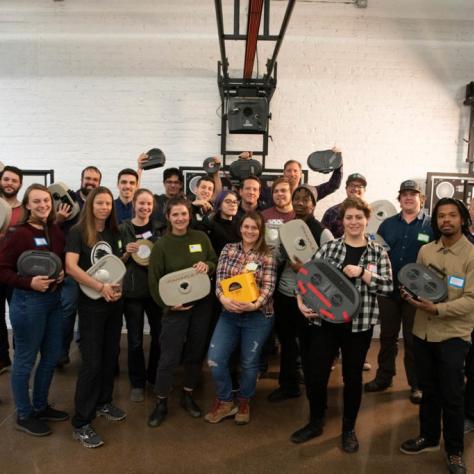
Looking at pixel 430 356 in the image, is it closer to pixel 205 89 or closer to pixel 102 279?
pixel 102 279

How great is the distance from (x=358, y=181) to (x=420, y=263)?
1337mm

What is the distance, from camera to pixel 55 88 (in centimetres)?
471

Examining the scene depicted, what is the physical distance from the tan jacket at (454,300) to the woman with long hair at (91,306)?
1787mm

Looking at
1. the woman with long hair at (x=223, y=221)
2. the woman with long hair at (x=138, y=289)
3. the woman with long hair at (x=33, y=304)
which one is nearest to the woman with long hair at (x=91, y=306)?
the woman with long hair at (x=33, y=304)

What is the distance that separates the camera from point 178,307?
259 cm

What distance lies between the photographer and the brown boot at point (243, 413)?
2664 millimetres

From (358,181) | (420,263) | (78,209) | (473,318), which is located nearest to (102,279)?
(78,209)

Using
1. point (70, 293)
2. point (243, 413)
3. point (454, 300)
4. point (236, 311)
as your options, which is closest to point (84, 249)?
point (236, 311)

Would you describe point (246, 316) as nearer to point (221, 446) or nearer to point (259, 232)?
point (259, 232)

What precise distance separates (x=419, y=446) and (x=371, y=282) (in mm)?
1077

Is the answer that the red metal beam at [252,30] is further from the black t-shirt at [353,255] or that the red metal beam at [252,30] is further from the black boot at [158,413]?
the black boot at [158,413]

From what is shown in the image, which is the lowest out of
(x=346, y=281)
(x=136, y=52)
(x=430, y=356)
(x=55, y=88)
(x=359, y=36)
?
(x=430, y=356)

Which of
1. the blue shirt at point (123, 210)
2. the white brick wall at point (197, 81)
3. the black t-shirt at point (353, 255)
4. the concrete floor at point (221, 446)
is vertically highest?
the white brick wall at point (197, 81)

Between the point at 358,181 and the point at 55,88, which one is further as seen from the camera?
the point at 55,88
